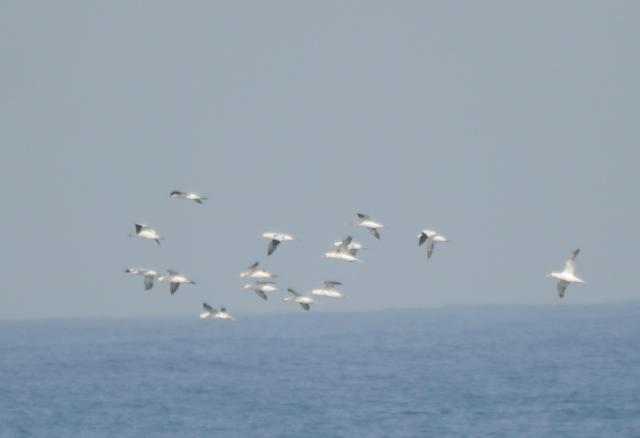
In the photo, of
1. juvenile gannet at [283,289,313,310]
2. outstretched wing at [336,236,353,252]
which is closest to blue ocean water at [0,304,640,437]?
juvenile gannet at [283,289,313,310]

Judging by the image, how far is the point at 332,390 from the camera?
103062 mm

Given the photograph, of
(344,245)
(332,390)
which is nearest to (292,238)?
(344,245)

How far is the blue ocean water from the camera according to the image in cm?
8288

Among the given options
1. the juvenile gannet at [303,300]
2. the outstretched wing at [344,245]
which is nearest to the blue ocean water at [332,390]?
the juvenile gannet at [303,300]

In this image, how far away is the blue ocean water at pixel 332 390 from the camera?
272ft

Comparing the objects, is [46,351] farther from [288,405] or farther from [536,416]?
[536,416]

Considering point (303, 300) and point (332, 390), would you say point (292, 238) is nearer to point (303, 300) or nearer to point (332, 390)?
point (303, 300)

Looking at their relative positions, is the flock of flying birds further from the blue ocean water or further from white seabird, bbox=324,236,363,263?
the blue ocean water

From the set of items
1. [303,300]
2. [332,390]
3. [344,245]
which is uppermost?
[332,390]

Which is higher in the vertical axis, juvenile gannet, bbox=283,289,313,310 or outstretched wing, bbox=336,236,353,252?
outstretched wing, bbox=336,236,353,252

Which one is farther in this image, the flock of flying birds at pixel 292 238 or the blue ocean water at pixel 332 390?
the blue ocean water at pixel 332 390

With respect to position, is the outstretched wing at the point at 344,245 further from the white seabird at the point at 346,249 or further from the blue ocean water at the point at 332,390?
the blue ocean water at the point at 332,390

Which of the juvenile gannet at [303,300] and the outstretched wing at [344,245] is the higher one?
the outstretched wing at [344,245]

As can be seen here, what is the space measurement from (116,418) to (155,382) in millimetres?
23378
